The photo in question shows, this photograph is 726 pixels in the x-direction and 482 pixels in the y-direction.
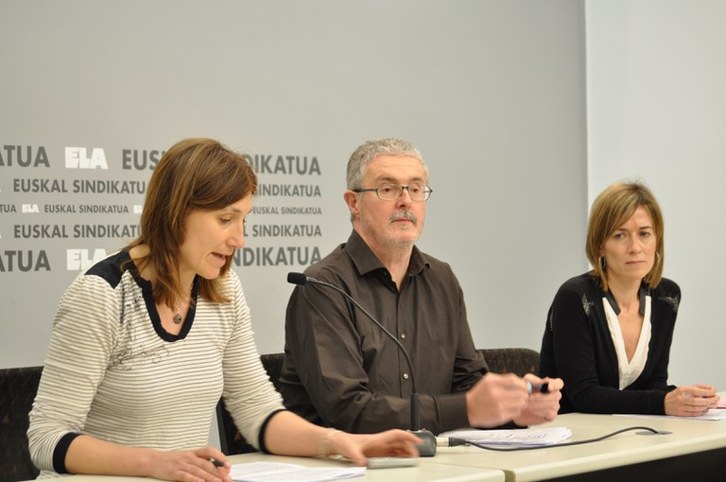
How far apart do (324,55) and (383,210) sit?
4.64 feet

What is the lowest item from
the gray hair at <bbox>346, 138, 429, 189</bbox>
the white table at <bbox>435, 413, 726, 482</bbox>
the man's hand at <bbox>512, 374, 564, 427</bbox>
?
the white table at <bbox>435, 413, 726, 482</bbox>

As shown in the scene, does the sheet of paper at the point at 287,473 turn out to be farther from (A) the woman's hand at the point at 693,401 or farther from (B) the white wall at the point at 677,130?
(B) the white wall at the point at 677,130

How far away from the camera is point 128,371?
7.49ft

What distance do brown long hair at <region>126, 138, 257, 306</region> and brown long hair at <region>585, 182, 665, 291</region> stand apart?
158 cm

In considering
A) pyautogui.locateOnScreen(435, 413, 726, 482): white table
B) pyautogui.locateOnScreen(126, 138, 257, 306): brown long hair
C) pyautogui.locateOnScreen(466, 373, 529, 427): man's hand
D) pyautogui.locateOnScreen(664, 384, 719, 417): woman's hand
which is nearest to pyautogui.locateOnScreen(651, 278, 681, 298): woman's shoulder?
pyautogui.locateOnScreen(664, 384, 719, 417): woman's hand

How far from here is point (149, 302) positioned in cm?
235

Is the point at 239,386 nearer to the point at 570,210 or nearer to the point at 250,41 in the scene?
the point at 250,41

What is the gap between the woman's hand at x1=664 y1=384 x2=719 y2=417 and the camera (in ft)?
9.84

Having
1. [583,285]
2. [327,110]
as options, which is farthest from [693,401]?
[327,110]

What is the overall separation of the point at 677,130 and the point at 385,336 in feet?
8.60

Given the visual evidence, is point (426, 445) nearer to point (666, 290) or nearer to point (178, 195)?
point (178, 195)

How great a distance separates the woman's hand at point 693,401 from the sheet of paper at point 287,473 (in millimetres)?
1305

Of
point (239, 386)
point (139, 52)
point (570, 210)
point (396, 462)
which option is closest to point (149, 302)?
point (239, 386)

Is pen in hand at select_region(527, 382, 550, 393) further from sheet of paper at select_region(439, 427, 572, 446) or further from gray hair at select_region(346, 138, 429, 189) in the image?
gray hair at select_region(346, 138, 429, 189)
